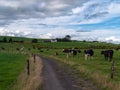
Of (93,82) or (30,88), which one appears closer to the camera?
(30,88)

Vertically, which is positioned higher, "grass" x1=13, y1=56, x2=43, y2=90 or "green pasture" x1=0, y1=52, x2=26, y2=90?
"grass" x1=13, y1=56, x2=43, y2=90

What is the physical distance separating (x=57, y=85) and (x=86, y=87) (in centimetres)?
214

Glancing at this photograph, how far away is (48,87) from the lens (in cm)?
2155

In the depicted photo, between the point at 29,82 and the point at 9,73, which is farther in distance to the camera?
the point at 9,73

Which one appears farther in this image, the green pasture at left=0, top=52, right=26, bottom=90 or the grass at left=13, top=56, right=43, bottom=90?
the green pasture at left=0, top=52, right=26, bottom=90

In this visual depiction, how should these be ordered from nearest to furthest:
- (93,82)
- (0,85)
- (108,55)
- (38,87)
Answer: (38,87)
(93,82)
(0,85)
(108,55)

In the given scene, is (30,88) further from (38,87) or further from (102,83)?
(102,83)

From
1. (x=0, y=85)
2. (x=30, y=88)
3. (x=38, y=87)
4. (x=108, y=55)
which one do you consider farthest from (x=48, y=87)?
(x=108, y=55)

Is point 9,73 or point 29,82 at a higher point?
point 29,82

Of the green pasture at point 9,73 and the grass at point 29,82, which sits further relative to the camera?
the green pasture at point 9,73

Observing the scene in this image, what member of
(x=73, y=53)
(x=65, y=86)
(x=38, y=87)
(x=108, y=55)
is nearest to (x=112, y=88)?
(x=65, y=86)

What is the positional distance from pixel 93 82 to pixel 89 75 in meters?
3.74

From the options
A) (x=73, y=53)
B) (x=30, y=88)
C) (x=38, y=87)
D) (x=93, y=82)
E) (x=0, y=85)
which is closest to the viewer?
(x=30, y=88)

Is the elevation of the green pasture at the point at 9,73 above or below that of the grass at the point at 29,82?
below
